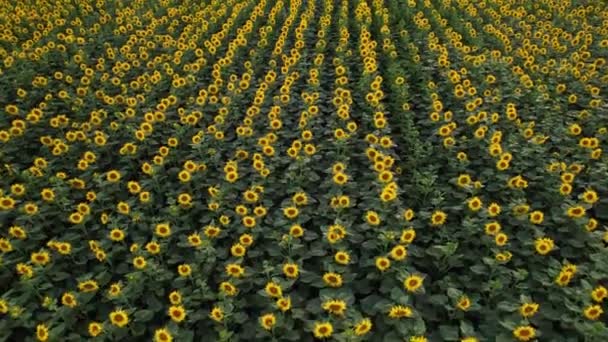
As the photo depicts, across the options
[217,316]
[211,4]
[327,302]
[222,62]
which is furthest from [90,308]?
[211,4]

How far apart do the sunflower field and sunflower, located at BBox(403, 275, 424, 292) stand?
0.01 meters

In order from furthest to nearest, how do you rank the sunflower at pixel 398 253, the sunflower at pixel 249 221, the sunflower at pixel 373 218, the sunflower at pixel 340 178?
the sunflower at pixel 340 178
the sunflower at pixel 249 221
the sunflower at pixel 373 218
the sunflower at pixel 398 253

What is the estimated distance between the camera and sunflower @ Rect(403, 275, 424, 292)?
3318mm

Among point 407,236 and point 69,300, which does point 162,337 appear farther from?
point 407,236

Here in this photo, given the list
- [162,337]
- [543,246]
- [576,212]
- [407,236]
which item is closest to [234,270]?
[162,337]

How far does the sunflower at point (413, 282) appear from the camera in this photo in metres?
3.32

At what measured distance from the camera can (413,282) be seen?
3.34 metres

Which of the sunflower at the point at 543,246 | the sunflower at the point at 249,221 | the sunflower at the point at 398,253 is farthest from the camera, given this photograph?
the sunflower at the point at 249,221

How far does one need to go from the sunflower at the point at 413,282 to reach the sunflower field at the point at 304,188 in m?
0.01

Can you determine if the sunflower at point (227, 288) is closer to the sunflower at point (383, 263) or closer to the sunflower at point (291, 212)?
the sunflower at point (291, 212)

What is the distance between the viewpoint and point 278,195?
462 centimetres

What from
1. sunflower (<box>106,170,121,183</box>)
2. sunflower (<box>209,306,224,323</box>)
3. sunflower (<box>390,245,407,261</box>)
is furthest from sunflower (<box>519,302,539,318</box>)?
sunflower (<box>106,170,121,183</box>)

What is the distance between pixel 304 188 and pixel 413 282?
174cm

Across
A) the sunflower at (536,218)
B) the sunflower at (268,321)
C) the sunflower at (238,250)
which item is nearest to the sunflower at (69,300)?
the sunflower at (238,250)
